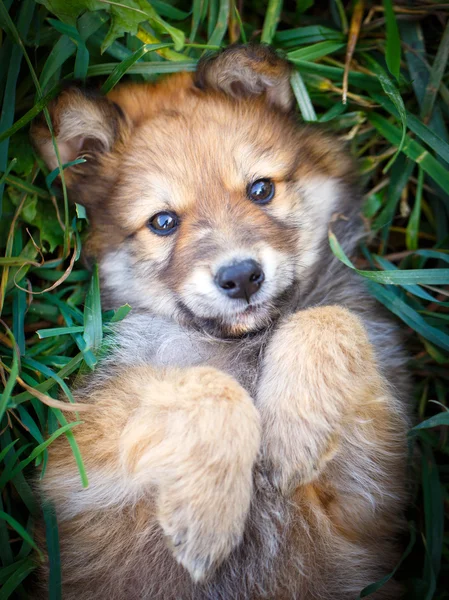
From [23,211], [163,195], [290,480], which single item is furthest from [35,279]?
[290,480]

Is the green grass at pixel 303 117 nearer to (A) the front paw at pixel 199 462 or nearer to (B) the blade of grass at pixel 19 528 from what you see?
(B) the blade of grass at pixel 19 528

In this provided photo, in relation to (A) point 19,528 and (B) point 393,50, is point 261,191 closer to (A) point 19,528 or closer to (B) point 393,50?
(B) point 393,50

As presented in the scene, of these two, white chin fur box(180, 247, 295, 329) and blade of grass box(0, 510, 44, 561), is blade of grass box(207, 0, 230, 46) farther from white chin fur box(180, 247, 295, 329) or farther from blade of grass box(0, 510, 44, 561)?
blade of grass box(0, 510, 44, 561)

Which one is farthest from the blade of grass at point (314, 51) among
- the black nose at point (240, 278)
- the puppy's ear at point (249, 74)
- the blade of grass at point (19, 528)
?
the blade of grass at point (19, 528)

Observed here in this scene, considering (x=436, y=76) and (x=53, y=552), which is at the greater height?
(x=436, y=76)

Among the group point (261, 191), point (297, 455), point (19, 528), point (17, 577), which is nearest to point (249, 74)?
point (261, 191)

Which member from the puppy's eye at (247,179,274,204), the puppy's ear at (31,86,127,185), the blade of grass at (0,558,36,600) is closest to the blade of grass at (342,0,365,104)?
the puppy's eye at (247,179,274,204)

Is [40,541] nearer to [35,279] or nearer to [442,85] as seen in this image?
[35,279]
